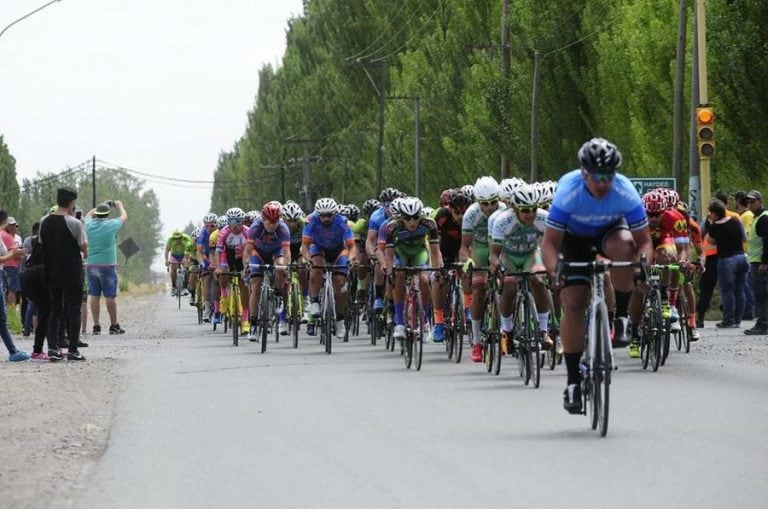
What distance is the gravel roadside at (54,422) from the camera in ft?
31.2

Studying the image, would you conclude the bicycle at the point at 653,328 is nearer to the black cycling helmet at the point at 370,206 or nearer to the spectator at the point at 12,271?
the black cycling helmet at the point at 370,206

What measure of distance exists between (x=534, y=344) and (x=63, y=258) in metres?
6.31

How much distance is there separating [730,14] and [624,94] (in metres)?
8.68

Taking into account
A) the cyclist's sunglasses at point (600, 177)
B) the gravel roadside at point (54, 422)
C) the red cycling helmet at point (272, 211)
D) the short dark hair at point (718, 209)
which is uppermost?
the short dark hair at point (718, 209)

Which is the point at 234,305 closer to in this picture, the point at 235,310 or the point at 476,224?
the point at 235,310

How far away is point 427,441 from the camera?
11.1 metres

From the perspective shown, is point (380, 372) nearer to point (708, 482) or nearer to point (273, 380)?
point (273, 380)

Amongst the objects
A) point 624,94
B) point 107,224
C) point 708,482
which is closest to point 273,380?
point 708,482

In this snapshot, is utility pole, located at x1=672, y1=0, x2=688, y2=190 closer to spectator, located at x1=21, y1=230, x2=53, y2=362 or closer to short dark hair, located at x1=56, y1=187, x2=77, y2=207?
spectator, located at x1=21, y1=230, x2=53, y2=362

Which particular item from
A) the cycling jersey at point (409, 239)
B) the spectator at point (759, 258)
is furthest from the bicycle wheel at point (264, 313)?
the spectator at point (759, 258)

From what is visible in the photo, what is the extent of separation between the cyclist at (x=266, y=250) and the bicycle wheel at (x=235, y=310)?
111 centimetres

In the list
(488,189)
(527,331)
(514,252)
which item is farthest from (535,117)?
(527,331)

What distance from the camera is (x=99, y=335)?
2823 cm

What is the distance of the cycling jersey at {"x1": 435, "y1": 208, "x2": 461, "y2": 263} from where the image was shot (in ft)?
67.1
